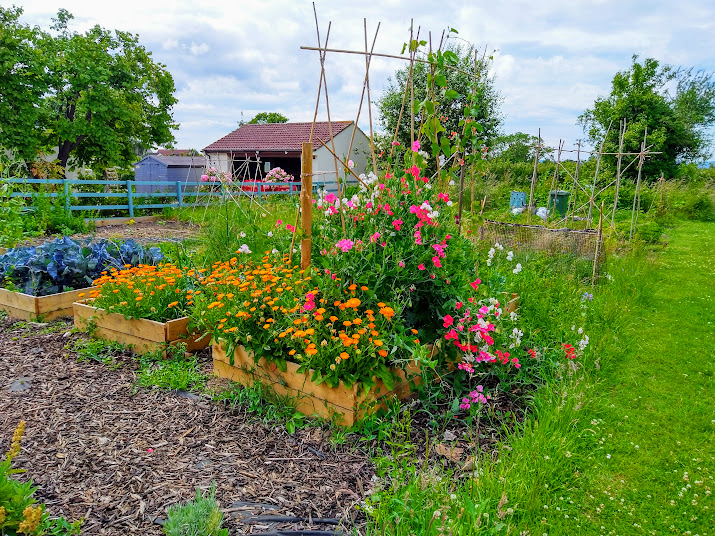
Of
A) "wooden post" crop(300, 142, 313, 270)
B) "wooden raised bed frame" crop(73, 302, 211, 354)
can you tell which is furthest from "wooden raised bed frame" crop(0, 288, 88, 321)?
"wooden post" crop(300, 142, 313, 270)

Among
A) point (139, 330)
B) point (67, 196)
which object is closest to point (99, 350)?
point (139, 330)

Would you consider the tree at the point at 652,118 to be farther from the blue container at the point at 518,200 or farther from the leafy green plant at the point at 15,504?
the leafy green plant at the point at 15,504

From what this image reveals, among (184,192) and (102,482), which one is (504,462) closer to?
(102,482)

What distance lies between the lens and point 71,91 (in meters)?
14.0

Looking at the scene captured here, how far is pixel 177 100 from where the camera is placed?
1966 cm

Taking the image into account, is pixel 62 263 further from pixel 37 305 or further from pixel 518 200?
pixel 518 200

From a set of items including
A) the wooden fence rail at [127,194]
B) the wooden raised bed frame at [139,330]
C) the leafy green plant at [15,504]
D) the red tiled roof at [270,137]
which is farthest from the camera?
the red tiled roof at [270,137]

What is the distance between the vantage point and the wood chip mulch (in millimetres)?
1852

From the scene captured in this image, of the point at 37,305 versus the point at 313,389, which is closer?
the point at 313,389

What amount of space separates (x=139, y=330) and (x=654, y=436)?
11.1 feet

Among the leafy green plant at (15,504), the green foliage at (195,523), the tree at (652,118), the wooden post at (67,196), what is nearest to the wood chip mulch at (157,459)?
the green foliage at (195,523)

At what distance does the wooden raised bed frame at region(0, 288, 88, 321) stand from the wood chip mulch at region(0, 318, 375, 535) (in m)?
1.02

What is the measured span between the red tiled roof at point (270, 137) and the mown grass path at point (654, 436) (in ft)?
71.5

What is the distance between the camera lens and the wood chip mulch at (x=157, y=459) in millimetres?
1852
